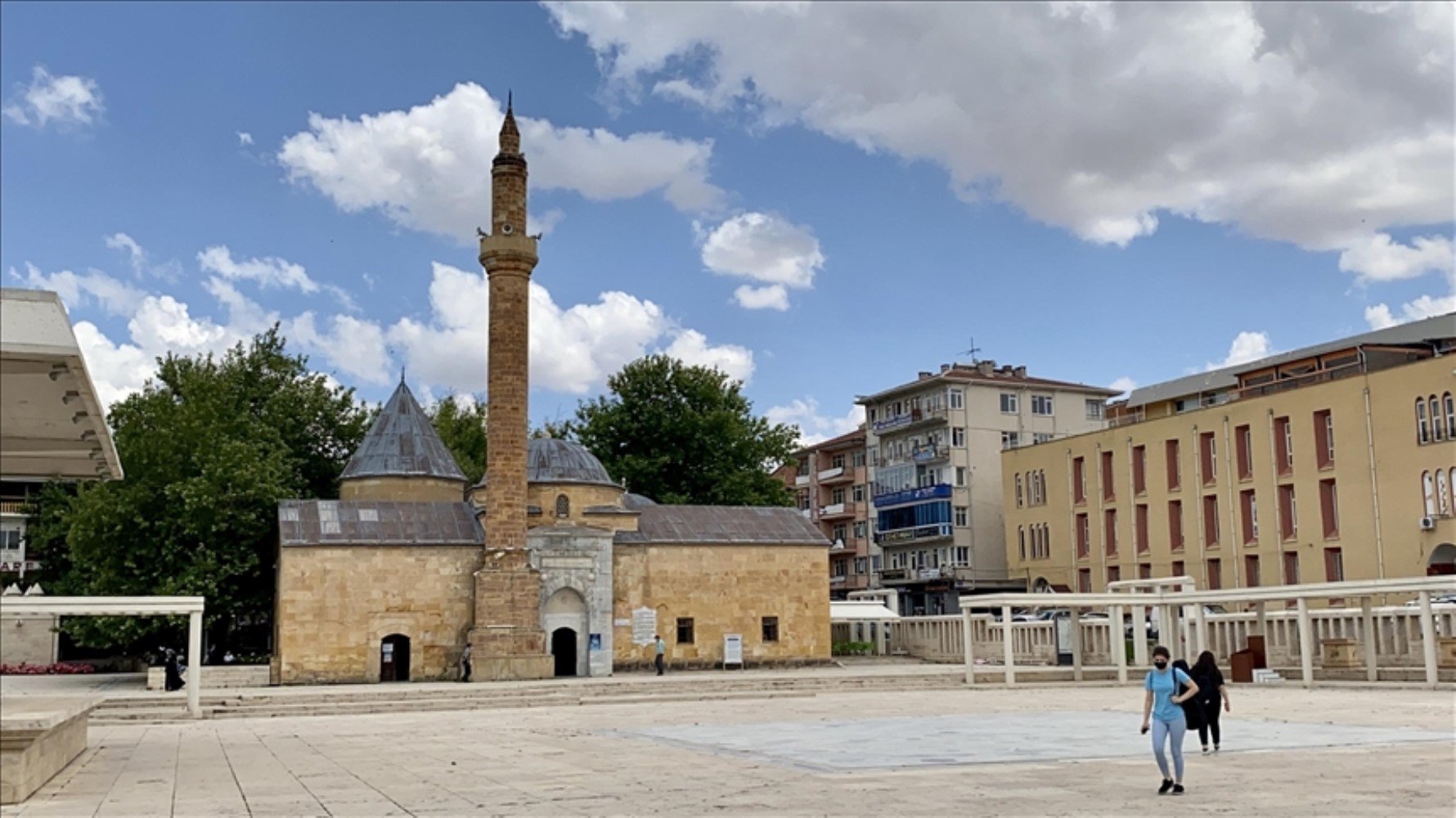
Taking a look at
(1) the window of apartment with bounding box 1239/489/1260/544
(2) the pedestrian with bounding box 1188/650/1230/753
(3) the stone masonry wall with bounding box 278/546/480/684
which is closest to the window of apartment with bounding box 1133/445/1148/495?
(1) the window of apartment with bounding box 1239/489/1260/544

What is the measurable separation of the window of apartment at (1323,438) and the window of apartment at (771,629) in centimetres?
1930

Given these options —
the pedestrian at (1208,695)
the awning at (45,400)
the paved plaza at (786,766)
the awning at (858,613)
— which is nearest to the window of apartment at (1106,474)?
the awning at (858,613)

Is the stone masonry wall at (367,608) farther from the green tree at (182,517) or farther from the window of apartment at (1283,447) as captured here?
the window of apartment at (1283,447)

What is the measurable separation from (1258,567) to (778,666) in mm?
18288

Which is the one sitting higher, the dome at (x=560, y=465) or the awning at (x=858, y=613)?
the dome at (x=560, y=465)

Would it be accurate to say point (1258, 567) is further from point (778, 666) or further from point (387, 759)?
point (387, 759)

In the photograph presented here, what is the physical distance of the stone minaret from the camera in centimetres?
3722

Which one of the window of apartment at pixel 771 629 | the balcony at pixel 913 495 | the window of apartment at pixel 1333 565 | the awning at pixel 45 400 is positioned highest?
the balcony at pixel 913 495

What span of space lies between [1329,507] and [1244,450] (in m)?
4.54

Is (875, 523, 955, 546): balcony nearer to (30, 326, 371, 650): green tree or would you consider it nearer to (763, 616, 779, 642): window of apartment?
(763, 616, 779, 642): window of apartment

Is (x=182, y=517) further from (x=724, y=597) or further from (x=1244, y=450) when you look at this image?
(x=1244, y=450)

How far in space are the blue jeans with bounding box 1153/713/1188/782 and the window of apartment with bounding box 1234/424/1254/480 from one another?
38780 mm

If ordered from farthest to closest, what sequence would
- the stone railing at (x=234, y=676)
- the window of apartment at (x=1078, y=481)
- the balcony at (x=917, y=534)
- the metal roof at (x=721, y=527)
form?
the balcony at (x=917, y=534)
the window of apartment at (x=1078, y=481)
the metal roof at (x=721, y=527)
the stone railing at (x=234, y=676)

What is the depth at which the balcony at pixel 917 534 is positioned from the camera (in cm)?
6469
